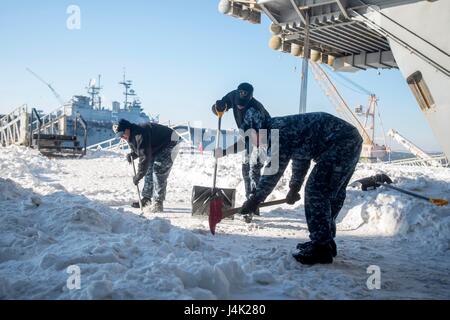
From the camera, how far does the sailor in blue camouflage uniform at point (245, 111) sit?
519 cm

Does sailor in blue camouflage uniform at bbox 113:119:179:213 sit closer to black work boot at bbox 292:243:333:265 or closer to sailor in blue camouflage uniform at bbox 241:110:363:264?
sailor in blue camouflage uniform at bbox 241:110:363:264

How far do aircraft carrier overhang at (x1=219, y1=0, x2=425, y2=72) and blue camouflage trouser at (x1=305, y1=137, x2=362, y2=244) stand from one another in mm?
3994

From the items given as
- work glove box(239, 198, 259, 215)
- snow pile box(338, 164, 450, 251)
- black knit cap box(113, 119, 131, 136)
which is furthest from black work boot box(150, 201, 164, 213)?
work glove box(239, 198, 259, 215)

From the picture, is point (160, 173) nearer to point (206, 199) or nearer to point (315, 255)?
point (206, 199)

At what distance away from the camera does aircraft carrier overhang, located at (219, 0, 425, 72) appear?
7.48 meters

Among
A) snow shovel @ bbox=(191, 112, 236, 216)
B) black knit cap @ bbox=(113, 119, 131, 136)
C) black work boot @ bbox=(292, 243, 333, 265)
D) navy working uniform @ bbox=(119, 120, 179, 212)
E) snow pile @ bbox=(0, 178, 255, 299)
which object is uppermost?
black knit cap @ bbox=(113, 119, 131, 136)

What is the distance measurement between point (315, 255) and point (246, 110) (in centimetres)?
244

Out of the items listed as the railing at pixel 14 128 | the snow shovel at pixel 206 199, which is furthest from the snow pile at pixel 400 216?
the railing at pixel 14 128

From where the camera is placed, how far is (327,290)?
8.68 ft

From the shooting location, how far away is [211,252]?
3.45m
